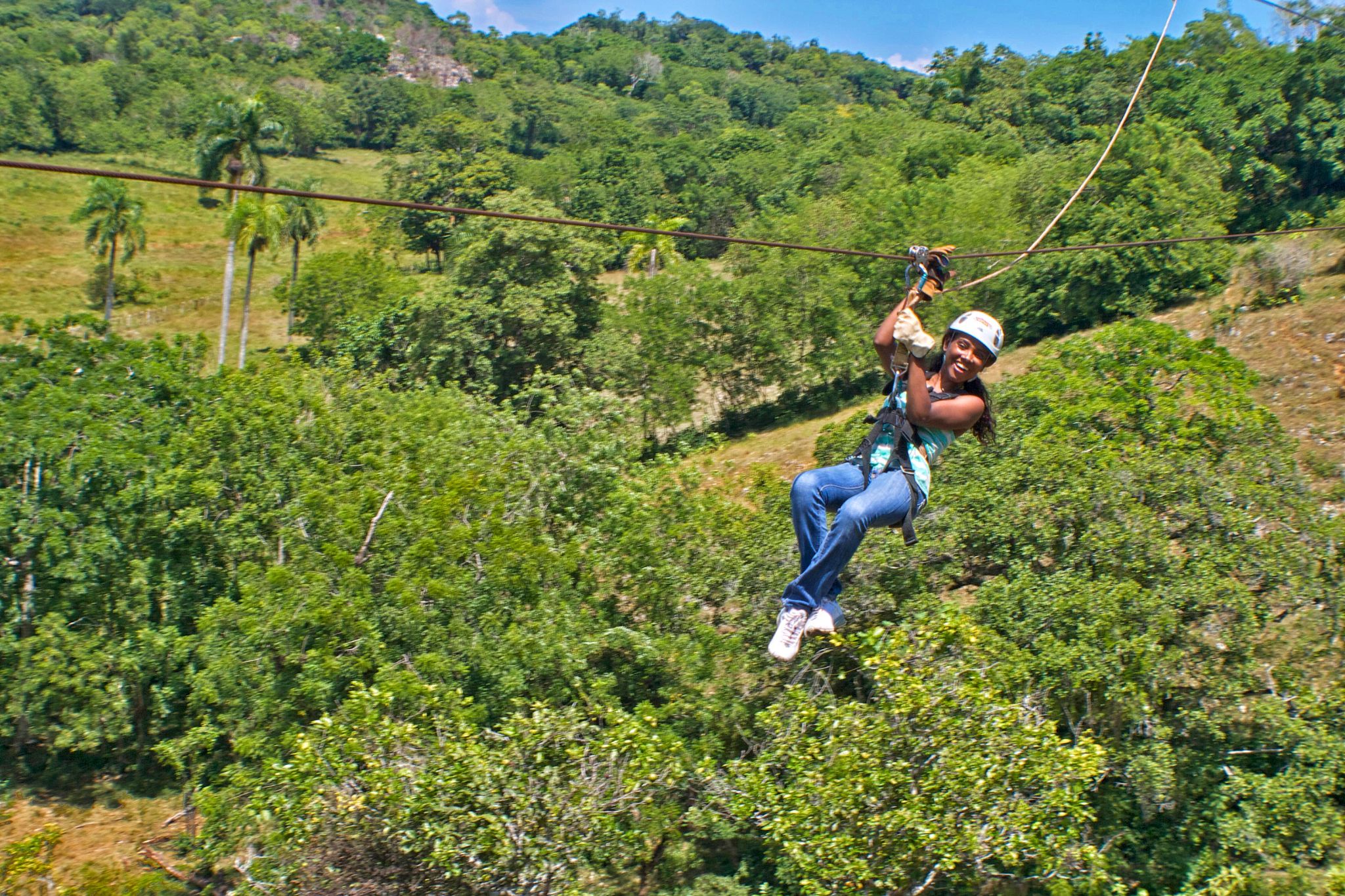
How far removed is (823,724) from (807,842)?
50.8 inches

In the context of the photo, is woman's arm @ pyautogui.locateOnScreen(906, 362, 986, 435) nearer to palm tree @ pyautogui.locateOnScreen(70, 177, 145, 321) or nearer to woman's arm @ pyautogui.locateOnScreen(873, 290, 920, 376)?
woman's arm @ pyautogui.locateOnScreen(873, 290, 920, 376)

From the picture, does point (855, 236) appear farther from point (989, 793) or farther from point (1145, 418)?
point (989, 793)

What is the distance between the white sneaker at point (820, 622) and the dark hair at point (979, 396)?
1.56 meters

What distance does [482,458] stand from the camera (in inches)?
683

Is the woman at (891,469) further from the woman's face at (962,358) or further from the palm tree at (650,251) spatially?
the palm tree at (650,251)

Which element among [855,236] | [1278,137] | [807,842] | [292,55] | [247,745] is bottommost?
[247,745]

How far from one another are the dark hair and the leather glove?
24.7 inches

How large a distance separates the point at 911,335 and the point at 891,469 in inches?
43.1

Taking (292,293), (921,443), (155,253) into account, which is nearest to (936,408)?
(921,443)

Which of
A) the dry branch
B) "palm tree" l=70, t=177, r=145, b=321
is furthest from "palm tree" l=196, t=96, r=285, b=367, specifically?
the dry branch

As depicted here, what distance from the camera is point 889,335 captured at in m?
6.66

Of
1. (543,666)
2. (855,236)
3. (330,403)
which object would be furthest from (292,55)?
(543,666)

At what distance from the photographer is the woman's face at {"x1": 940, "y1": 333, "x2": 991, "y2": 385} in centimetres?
671

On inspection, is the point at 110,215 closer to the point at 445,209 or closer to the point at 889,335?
the point at 445,209
